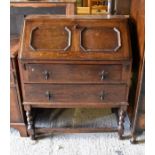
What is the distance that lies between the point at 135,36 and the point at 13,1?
39.6 inches

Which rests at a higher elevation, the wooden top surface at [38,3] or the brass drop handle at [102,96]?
the wooden top surface at [38,3]

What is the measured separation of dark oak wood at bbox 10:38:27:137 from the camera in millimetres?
1571

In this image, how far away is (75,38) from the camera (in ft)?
5.04

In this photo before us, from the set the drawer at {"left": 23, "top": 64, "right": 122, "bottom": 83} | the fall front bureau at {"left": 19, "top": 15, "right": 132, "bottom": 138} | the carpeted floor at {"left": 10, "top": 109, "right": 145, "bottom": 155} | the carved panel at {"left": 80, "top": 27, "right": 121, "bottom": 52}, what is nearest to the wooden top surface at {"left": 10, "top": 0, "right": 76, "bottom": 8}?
the fall front bureau at {"left": 19, "top": 15, "right": 132, "bottom": 138}

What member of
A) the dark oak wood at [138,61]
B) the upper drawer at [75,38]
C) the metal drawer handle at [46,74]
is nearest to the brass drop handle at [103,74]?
the upper drawer at [75,38]

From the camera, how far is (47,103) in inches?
66.4

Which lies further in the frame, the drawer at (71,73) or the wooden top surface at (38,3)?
the wooden top surface at (38,3)

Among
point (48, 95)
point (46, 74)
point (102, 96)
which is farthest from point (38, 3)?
point (102, 96)

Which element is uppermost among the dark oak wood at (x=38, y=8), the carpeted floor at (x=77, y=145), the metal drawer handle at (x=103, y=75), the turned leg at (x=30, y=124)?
the dark oak wood at (x=38, y=8)

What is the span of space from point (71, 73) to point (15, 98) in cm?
50

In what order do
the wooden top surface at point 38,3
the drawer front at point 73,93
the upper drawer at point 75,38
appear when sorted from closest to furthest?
the upper drawer at point 75,38, the drawer front at point 73,93, the wooden top surface at point 38,3

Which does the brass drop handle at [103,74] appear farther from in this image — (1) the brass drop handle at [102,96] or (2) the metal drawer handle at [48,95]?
(2) the metal drawer handle at [48,95]

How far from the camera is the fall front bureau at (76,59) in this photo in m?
1.50
